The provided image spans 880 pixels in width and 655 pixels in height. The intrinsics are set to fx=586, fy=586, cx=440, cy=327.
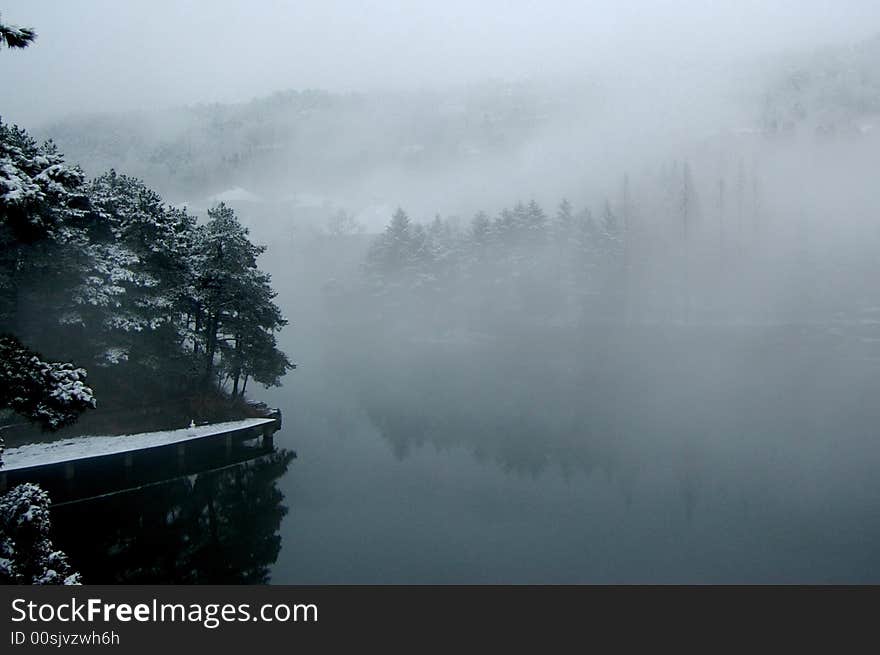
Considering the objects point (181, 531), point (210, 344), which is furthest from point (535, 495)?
point (210, 344)

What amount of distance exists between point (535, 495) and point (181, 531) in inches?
544

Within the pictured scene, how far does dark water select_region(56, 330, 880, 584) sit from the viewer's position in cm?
1859

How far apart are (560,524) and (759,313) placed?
61.7 meters

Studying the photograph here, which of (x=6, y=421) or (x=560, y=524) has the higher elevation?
(x=6, y=421)

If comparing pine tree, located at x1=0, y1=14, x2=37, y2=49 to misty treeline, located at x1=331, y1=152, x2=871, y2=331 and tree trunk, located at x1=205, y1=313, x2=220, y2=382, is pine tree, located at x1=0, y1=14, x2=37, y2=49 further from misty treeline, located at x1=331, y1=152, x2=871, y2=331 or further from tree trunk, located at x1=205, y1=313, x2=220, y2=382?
misty treeline, located at x1=331, y1=152, x2=871, y2=331

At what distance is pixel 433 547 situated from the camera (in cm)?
2006

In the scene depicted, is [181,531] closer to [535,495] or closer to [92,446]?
[92,446]

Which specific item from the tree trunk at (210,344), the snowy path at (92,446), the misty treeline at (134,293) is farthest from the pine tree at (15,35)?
the tree trunk at (210,344)

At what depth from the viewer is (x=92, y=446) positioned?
25.2 m

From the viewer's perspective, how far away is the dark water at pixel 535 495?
1859cm
